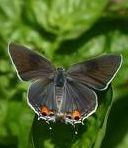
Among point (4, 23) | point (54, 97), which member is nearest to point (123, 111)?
point (4, 23)

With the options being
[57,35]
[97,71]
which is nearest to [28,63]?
[97,71]

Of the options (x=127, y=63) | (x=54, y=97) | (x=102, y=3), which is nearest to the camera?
(x=54, y=97)

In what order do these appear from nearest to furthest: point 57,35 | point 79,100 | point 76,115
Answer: point 76,115
point 79,100
point 57,35

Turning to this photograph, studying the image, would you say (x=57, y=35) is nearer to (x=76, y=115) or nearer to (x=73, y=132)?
(x=73, y=132)

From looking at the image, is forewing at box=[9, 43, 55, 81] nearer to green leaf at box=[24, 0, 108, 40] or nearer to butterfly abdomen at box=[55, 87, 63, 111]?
butterfly abdomen at box=[55, 87, 63, 111]

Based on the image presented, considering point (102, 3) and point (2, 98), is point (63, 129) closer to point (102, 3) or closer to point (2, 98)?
point (2, 98)

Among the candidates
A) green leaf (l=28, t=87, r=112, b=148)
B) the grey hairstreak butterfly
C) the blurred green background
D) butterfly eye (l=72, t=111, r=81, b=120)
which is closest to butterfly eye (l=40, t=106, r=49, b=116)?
the grey hairstreak butterfly

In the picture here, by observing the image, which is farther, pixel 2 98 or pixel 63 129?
pixel 2 98
